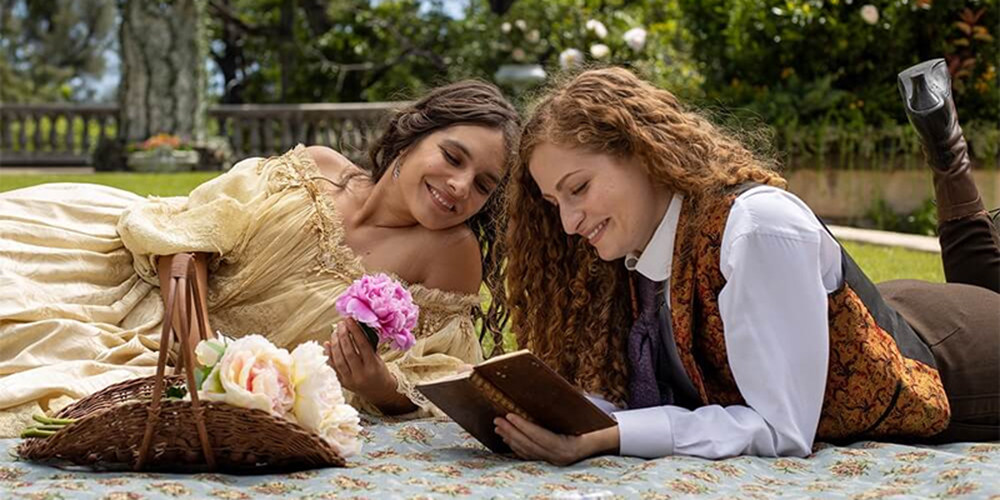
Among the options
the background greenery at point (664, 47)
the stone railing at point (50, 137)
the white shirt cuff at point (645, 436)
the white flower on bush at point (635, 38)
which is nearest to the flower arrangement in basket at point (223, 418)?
the white shirt cuff at point (645, 436)

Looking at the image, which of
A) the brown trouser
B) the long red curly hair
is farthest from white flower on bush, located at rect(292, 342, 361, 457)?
the brown trouser

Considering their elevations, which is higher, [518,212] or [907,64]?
[907,64]

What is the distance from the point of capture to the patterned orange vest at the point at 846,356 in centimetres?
335

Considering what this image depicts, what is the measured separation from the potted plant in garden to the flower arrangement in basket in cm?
1081

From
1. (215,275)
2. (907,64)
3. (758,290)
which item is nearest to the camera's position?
(758,290)

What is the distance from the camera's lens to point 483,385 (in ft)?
10.5

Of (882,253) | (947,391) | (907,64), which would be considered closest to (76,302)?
(947,391)

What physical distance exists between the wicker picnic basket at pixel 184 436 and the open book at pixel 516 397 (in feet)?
1.09

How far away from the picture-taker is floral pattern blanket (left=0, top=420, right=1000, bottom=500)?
2900mm

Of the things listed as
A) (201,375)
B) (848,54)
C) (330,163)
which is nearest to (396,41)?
(848,54)

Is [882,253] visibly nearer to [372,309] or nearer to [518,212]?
[518,212]

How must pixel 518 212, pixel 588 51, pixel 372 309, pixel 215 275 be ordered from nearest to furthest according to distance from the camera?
pixel 372 309 < pixel 518 212 < pixel 215 275 < pixel 588 51

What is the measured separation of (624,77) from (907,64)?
744 centimetres

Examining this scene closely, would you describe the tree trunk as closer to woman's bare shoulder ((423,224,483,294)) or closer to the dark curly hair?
the dark curly hair
